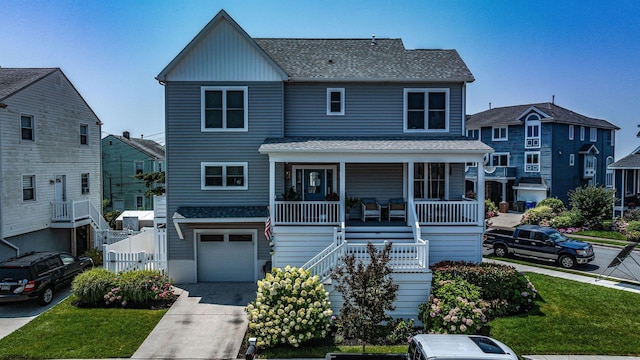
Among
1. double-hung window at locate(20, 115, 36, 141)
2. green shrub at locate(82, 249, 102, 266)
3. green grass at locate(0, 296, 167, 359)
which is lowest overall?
green grass at locate(0, 296, 167, 359)

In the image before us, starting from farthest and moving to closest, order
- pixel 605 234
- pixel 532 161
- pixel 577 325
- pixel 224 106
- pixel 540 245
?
pixel 532 161 → pixel 605 234 → pixel 540 245 → pixel 224 106 → pixel 577 325

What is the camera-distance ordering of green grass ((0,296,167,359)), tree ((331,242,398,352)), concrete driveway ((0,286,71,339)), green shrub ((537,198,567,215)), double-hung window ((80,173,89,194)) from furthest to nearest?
green shrub ((537,198,567,215)) < double-hung window ((80,173,89,194)) < concrete driveway ((0,286,71,339)) < green grass ((0,296,167,359)) < tree ((331,242,398,352))

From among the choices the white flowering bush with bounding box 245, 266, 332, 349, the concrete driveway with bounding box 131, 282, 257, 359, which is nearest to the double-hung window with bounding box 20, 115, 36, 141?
the concrete driveway with bounding box 131, 282, 257, 359

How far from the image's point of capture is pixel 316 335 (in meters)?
10.9

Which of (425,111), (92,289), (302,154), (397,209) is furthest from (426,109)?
(92,289)

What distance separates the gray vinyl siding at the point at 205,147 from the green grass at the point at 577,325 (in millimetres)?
9853

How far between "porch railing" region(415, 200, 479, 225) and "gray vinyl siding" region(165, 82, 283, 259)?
6.17m

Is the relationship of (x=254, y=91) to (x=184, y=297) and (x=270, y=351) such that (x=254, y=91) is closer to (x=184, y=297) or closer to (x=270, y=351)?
(x=184, y=297)

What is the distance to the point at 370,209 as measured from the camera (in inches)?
641

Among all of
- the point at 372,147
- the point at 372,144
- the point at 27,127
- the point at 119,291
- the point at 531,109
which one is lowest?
the point at 119,291

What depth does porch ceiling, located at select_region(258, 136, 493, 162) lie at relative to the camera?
14.6 metres

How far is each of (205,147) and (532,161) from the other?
103 ft

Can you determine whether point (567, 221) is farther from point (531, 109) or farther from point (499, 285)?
point (499, 285)

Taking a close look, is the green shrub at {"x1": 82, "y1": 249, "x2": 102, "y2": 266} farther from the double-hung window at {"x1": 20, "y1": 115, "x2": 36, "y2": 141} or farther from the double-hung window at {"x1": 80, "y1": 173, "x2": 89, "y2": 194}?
the double-hung window at {"x1": 20, "y1": 115, "x2": 36, "y2": 141}
